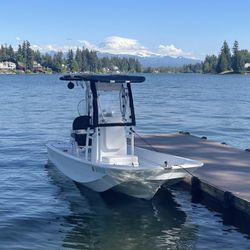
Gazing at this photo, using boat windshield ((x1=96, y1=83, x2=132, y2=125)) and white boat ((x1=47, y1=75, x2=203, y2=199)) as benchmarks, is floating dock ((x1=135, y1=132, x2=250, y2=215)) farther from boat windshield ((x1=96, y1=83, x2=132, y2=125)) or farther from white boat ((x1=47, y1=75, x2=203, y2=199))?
boat windshield ((x1=96, y1=83, x2=132, y2=125))

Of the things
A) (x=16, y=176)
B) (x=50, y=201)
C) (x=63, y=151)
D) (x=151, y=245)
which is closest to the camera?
(x=151, y=245)

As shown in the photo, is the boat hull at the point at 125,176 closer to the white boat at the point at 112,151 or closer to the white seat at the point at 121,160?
the white boat at the point at 112,151

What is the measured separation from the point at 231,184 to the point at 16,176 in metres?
8.10

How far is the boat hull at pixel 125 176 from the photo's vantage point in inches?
556

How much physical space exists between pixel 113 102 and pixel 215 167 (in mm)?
4006

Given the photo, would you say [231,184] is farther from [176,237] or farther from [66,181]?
[66,181]

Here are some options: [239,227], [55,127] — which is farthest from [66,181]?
[55,127]

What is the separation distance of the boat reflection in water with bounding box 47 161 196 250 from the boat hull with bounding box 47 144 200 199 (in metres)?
0.40

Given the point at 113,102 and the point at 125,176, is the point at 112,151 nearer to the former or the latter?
the point at 113,102

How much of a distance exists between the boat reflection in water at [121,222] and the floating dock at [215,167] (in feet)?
3.66

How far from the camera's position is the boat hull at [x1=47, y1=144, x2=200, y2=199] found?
14133 millimetres

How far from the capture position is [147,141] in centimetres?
2367

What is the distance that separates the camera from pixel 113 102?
16.0 metres

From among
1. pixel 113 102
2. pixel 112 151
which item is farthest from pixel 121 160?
pixel 113 102
